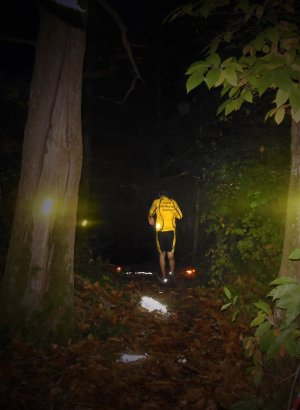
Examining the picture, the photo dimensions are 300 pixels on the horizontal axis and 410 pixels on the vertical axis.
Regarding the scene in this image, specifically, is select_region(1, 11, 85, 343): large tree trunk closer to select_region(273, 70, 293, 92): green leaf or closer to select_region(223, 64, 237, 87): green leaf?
select_region(223, 64, 237, 87): green leaf

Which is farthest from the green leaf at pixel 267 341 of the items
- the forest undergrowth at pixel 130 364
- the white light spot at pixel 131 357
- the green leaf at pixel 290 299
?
the white light spot at pixel 131 357

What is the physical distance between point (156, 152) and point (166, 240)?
11.5m

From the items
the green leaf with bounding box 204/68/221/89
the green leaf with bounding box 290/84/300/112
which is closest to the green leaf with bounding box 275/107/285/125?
the green leaf with bounding box 290/84/300/112

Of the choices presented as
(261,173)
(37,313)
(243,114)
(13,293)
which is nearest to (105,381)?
(37,313)

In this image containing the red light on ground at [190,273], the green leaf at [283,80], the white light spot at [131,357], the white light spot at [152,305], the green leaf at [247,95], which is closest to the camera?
the green leaf at [283,80]

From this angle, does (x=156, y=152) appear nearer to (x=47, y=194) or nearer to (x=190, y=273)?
(x=190, y=273)

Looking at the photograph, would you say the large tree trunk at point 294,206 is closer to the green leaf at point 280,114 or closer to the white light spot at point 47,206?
the green leaf at point 280,114

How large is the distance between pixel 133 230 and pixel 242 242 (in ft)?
46.4

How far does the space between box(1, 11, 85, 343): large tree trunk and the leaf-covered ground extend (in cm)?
53

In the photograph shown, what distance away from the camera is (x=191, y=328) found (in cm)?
650

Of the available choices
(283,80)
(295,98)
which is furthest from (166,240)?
(283,80)

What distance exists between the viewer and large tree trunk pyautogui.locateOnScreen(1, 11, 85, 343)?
5.32m

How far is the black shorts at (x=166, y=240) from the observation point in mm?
10891

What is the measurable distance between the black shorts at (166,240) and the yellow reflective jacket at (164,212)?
0.16 m
